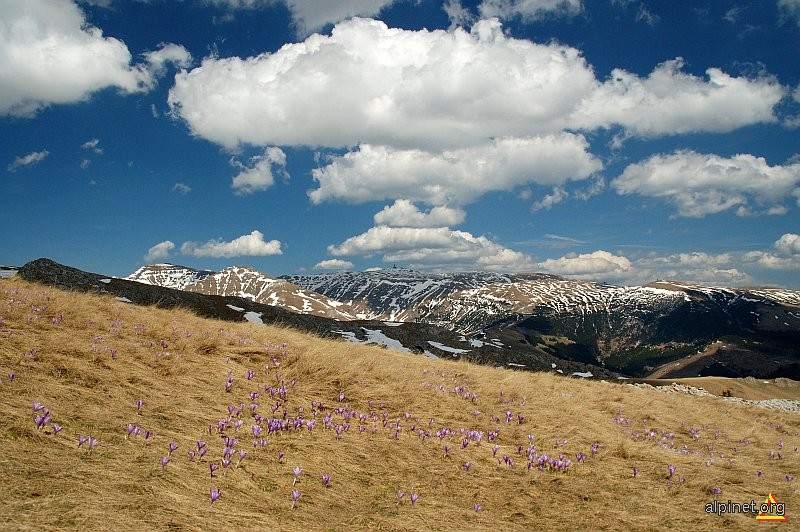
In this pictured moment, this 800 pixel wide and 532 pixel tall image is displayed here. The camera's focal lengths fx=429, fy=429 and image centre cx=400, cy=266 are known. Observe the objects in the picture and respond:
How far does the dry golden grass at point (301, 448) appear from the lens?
19.4 feet

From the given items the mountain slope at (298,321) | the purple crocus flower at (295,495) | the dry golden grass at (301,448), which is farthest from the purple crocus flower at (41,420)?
the mountain slope at (298,321)

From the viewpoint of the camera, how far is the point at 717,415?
19.5 m

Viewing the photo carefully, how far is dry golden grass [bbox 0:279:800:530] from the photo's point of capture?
5926mm

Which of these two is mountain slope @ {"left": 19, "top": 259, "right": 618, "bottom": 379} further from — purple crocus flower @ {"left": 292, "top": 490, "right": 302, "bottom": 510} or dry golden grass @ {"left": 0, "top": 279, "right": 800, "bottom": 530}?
purple crocus flower @ {"left": 292, "top": 490, "right": 302, "bottom": 510}

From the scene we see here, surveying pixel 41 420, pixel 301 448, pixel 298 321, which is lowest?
pixel 301 448

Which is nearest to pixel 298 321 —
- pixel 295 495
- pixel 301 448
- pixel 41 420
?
pixel 301 448

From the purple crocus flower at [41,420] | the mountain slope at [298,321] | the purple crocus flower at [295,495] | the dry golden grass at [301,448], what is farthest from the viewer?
the mountain slope at [298,321]

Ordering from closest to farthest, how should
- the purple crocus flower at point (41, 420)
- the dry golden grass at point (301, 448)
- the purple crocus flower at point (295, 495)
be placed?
the dry golden grass at point (301, 448) < the purple crocus flower at point (295, 495) < the purple crocus flower at point (41, 420)

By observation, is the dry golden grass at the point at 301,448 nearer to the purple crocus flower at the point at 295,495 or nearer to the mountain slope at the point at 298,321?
the purple crocus flower at the point at 295,495

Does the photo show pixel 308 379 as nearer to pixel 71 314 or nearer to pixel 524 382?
pixel 71 314

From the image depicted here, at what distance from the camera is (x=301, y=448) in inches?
332

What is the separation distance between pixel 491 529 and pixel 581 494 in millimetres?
2711

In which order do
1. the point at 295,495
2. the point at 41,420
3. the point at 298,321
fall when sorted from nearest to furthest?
1. the point at 295,495
2. the point at 41,420
3. the point at 298,321

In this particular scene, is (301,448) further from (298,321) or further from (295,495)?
(298,321)
